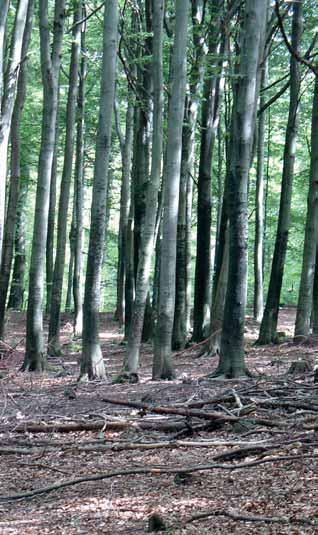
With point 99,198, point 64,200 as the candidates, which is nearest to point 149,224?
point 99,198

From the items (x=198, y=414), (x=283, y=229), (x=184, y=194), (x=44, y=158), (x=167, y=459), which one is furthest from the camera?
(x=283, y=229)

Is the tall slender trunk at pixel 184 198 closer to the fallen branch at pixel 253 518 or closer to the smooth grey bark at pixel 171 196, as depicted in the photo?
the smooth grey bark at pixel 171 196

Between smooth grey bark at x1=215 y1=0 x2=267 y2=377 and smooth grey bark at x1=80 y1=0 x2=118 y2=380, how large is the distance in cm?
245

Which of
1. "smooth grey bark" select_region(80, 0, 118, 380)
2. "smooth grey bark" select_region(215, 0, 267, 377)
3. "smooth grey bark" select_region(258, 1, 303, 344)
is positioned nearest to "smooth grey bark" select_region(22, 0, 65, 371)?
"smooth grey bark" select_region(80, 0, 118, 380)

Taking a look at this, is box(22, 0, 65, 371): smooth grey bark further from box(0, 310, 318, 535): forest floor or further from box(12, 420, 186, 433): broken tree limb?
box(12, 420, 186, 433): broken tree limb

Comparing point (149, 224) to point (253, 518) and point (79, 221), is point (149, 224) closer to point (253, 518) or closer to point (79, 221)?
point (253, 518)

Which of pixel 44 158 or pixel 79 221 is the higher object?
pixel 44 158

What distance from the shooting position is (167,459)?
22.2ft

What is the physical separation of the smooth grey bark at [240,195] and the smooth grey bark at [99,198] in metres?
2.45

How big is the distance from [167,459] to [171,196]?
600cm

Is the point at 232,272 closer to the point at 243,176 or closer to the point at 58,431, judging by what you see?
the point at 243,176

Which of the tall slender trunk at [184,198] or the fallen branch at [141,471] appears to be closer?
the fallen branch at [141,471]

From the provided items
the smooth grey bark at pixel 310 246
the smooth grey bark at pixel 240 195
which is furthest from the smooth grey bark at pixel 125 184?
the smooth grey bark at pixel 240 195

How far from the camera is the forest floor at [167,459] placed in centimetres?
518
